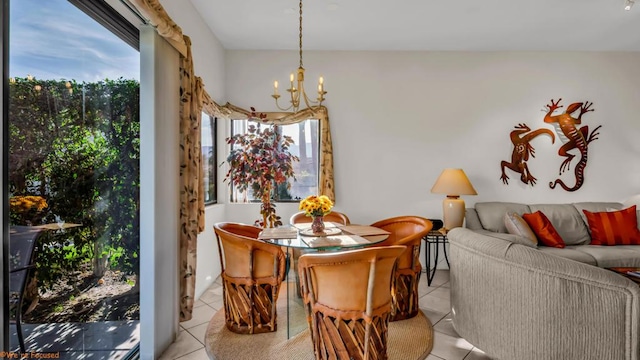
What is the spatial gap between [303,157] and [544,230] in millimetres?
2928

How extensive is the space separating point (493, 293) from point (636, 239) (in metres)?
2.83

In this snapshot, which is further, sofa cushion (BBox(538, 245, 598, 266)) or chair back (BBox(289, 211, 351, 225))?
chair back (BBox(289, 211, 351, 225))

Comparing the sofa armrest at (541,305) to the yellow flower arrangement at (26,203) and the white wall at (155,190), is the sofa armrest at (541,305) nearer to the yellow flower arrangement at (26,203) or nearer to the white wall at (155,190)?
the white wall at (155,190)

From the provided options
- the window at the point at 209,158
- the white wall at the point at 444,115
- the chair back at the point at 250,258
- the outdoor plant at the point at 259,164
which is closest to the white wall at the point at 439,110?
the white wall at the point at 444,115

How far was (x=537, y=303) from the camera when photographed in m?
Result: 1.75

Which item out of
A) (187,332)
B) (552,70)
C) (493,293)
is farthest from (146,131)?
(552,70)

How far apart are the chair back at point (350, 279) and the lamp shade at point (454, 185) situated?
2.03 metres

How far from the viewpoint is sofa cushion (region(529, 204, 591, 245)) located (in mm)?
3602

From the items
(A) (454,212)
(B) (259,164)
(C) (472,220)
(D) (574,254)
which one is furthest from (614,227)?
(B) (259,164)

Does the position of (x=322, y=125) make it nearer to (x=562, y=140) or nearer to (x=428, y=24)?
(x=428, y=24)

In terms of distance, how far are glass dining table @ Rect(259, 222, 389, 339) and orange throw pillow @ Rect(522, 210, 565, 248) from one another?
6.51 feet

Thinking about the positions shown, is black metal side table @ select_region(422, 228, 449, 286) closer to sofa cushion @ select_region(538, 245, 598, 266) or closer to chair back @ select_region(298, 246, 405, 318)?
sofa cushion @ select_region(538, 245, 598, 266)

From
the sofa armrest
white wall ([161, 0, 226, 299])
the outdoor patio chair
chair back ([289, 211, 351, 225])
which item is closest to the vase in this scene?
chair back ([289, 211, 351, 225])

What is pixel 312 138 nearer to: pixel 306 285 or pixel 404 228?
pixel 404 228
